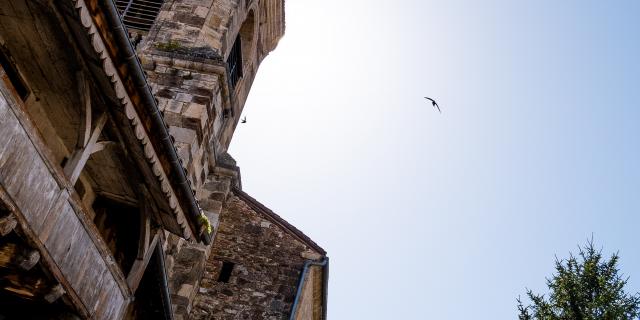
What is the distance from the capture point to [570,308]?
13.7 metres

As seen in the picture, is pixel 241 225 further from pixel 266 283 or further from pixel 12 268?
pixel 12 268

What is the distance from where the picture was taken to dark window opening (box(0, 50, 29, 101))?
18.0 feet

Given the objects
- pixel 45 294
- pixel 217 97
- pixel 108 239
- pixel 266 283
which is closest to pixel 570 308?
pixel 266 283

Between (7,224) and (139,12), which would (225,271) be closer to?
(139,12)

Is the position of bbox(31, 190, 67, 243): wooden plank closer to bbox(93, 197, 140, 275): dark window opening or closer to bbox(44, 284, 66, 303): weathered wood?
bbox(44, 284, 66, 303): weathered wood

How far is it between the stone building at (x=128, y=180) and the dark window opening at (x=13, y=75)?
15 mm

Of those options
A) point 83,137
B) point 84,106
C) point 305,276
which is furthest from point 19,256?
point 305,276

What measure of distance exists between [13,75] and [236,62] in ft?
Result: 26.4

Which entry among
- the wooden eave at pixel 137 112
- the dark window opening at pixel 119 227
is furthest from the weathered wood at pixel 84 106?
the dark window opening at pixel 119 227

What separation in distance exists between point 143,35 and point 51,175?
7.16 metres

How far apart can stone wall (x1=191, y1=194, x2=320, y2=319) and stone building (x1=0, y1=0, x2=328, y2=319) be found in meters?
0.02

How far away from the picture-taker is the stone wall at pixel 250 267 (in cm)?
984

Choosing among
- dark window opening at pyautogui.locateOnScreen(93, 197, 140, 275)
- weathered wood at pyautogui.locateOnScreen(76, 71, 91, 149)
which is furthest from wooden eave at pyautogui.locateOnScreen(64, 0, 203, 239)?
dark window opening at pyautogui.locateOnScreen(93, 197, 140, 275)

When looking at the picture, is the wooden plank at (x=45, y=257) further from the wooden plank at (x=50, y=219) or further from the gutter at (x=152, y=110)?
the gutter at (x=152, y=110)
